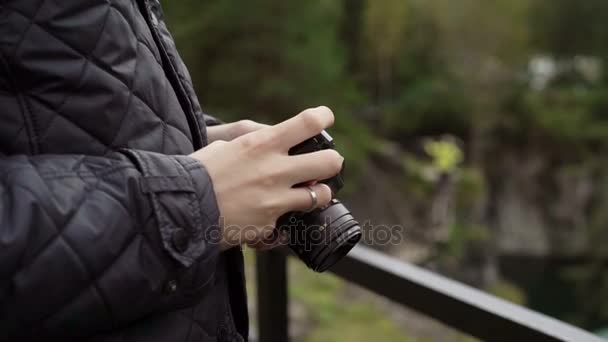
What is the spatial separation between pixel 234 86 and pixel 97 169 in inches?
289

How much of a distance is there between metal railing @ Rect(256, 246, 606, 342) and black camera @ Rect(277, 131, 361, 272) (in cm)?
27

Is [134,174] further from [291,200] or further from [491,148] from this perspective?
[491,148]

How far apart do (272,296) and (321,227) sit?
0.64 meters

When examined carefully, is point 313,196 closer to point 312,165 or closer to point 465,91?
point 312,165

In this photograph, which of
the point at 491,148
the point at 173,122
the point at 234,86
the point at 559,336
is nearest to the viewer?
the point at 173,122

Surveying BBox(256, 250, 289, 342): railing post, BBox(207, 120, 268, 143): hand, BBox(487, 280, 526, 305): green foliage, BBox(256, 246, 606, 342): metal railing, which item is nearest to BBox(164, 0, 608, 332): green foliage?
BBox(487, 280, 526, 305): green foliage

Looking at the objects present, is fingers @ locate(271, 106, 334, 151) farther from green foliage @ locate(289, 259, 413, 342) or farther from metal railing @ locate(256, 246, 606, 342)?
green foliage @ locate(289, 259, 413, 342)

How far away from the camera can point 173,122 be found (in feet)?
1.68

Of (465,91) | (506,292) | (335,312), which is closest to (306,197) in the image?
(335,312)

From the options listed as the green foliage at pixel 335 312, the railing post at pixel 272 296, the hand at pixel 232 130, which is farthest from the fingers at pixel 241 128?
the green foliage at pixel 335 312

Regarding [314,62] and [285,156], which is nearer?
[285,156]

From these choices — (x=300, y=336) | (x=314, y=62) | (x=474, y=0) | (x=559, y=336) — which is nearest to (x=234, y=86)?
(x=314, y=62)

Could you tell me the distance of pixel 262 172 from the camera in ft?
1.56

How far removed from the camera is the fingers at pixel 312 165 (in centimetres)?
48
